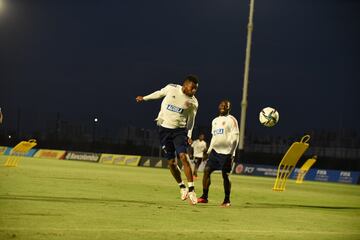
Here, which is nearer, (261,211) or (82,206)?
(82,206)

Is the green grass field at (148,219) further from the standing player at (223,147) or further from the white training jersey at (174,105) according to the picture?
the white training jersey at (174,105)

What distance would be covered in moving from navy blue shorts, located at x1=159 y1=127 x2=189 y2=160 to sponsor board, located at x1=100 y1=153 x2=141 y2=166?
126 feet

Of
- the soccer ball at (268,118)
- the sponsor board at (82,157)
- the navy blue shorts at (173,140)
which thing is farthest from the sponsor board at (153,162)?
the navy blue shorts at (173,140)

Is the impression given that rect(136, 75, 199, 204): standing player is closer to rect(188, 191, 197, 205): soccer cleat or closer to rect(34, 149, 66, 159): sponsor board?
rect(188, 191, 197, 205): soccer cleat

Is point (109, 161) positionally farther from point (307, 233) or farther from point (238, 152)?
point (307, 233)

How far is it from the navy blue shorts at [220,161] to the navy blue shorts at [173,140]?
4.27 ft

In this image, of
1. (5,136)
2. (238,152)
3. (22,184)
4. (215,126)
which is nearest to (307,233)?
(215,126)

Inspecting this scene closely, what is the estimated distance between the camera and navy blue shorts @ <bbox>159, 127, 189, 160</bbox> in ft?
46.0

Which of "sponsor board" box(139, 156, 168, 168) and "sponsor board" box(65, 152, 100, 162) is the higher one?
"sponsor board" box(139, 156, 168, 168)

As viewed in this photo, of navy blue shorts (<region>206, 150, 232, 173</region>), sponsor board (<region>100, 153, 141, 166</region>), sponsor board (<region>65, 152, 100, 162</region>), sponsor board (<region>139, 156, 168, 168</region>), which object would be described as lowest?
sponsor board (<region>65, 152, 100, 162</region>)

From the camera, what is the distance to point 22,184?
17312mm

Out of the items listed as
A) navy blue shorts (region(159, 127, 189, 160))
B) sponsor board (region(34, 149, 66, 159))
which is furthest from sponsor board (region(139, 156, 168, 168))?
navy blue shorts (region(159, 127, 189, 160))

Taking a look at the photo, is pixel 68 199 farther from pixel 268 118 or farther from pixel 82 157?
pixel 82 157

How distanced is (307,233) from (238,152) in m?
36.2
